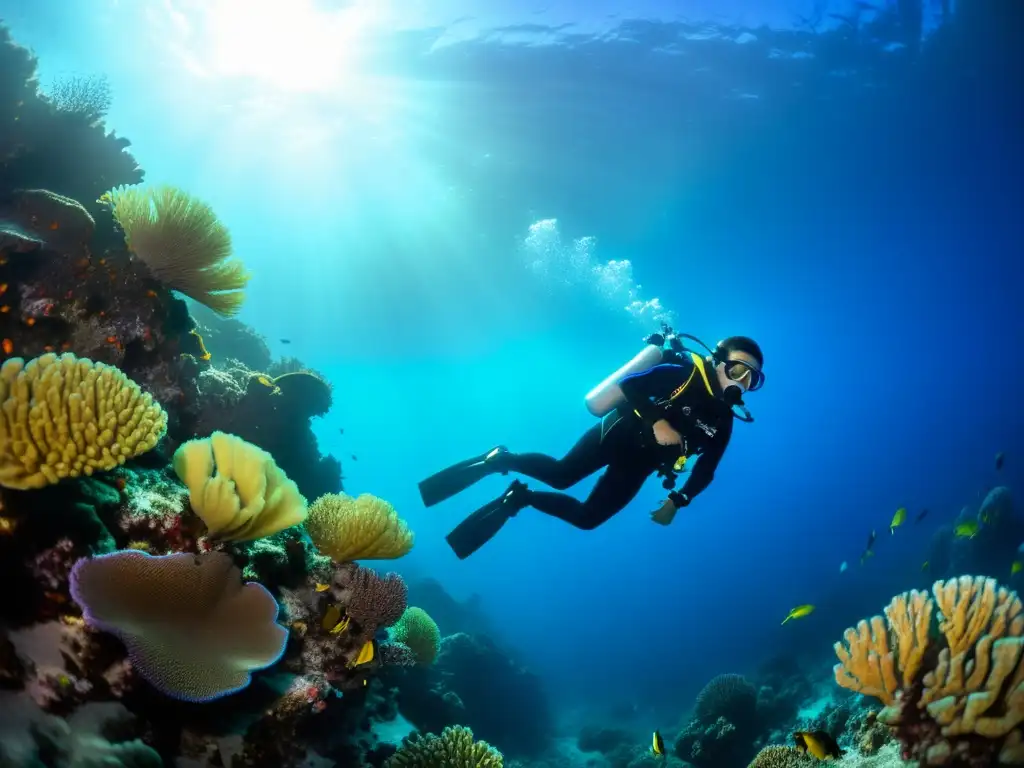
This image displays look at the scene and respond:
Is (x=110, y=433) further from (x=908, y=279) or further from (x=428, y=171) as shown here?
(x=908, y=279)

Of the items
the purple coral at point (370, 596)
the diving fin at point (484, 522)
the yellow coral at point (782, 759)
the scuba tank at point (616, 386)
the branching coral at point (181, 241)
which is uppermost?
the scuba tank at point (616, 386)

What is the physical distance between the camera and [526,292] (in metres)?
41.6

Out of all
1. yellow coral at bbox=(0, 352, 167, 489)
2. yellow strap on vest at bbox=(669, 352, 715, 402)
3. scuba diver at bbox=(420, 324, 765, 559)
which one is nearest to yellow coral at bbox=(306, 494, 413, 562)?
yellow coral at bbox=(0, 352, 167, 489)

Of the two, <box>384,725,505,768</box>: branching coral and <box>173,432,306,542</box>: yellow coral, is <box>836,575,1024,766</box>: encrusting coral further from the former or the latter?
<box>173,432,306,542</box>: yellow coral

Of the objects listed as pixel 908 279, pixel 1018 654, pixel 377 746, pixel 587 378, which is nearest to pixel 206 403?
pixel 377 746

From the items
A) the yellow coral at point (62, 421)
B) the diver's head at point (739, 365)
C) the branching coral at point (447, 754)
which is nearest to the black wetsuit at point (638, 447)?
the diver's head at point (739, 365)

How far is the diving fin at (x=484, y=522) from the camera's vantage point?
679 centimetres

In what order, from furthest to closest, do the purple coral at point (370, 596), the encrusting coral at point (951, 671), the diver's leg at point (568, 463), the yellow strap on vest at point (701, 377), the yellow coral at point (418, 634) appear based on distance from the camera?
the diver's leg at point (568, 463) → the yellow coral at point (418, 634) → the yellow strap on vest at point (701, 377) → the purple coral at point (370, 596) → the encrusting coral at point (951, 671)

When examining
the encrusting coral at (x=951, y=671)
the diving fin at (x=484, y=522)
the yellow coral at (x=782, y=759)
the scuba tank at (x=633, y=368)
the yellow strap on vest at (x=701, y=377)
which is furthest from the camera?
the scuba tank at (x=633, y=368)

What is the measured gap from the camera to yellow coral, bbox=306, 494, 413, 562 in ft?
12.5

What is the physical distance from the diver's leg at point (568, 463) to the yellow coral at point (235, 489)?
4433 millimetres

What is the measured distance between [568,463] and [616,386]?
1.36 m

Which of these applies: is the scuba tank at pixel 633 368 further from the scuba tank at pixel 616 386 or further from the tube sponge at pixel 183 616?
the tube sponge at pixel 183 616

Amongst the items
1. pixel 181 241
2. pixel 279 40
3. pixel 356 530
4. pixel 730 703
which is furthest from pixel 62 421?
pixel 279 40
